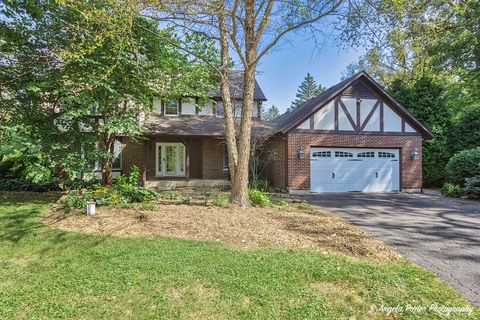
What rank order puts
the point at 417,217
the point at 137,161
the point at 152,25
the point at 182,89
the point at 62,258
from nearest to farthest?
the point at 62,258 → the point at 417,217 → the point at 152,25 → the point at 182,89 → the point at 137,161

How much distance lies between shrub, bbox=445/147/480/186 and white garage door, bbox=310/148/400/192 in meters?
2.22

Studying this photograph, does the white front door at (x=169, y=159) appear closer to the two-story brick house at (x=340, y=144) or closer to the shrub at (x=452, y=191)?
the two-story brick house at (x=340, y=144)

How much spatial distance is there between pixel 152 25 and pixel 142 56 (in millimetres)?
1131

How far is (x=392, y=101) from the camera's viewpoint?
1320 centimetres

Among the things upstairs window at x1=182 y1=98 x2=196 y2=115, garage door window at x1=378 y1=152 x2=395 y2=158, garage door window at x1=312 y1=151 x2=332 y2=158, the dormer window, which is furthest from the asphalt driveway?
the dormer window

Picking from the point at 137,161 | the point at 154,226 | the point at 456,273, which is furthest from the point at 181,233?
the point at 137,161

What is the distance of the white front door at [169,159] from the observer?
608 inches

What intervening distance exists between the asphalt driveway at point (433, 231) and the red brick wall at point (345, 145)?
2.62 m

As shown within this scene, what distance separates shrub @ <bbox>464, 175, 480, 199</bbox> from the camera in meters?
10.5

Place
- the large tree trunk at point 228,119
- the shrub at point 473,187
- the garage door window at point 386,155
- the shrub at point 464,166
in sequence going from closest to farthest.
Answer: the large tree trunk at point 228,119, the shrub at point 473,187, the shrub at point 464,166, the garage door window at point 386,155

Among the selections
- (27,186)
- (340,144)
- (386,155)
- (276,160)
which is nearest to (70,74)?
(27,186)

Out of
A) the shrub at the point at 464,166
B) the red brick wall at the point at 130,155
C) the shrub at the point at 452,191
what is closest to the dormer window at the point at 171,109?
the red brick wall at the point at 130,155

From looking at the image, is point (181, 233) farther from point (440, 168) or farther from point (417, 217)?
point (440, 168)

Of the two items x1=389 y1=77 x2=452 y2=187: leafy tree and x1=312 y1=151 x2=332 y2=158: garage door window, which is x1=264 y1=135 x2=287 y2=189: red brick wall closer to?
x1=312 y1=151 x2=332 y2=158: garage door window
